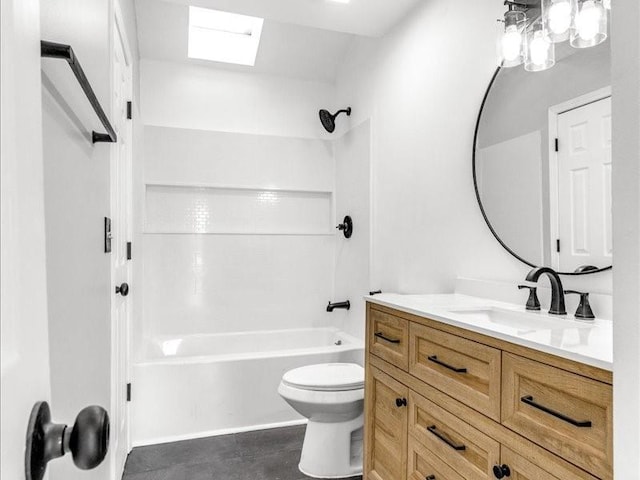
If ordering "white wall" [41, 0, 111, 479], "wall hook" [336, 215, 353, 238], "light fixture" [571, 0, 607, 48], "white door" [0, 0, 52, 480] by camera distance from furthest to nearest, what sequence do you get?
"wall hook" [336, 215, 353, 238] < "light fixture" [571, 0, 607, 48] < "white wall" [41, 0, 111, 479] < "white door" [0, 0, 52, 480]

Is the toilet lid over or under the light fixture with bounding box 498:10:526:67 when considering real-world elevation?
under

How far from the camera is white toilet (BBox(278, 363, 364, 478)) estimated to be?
212 cm

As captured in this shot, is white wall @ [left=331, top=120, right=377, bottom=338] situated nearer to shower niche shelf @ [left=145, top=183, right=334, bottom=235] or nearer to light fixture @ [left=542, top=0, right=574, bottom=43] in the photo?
shower niche shelf @ [left=145, top=183, right=334, bottom=235]

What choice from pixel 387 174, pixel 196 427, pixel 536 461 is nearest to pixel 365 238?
pixel 387 174

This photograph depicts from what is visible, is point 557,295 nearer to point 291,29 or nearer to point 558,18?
point 558,18

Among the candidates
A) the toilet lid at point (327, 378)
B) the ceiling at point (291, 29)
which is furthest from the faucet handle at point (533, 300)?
the ceiling at point (291, 29)

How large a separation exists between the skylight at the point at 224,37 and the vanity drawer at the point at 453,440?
2.80 m

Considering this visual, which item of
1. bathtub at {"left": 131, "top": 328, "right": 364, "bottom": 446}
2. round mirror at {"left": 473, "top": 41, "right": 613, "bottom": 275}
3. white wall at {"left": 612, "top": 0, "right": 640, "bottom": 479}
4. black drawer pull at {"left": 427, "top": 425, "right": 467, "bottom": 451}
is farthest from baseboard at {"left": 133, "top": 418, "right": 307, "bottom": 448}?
white wall at {"left": 612, "top": 0, "right": 640, "bottom": 479}

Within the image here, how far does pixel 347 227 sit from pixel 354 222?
94mm

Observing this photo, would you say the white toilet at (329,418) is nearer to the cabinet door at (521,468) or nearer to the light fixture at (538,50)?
the cabinet door at (521,468)

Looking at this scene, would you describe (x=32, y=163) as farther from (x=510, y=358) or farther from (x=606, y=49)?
(x=606, y=49)

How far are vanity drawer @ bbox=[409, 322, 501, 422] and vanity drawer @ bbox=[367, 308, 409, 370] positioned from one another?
5 centimetres

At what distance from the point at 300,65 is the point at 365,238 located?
1.53m

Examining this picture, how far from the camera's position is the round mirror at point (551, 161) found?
143 cm
